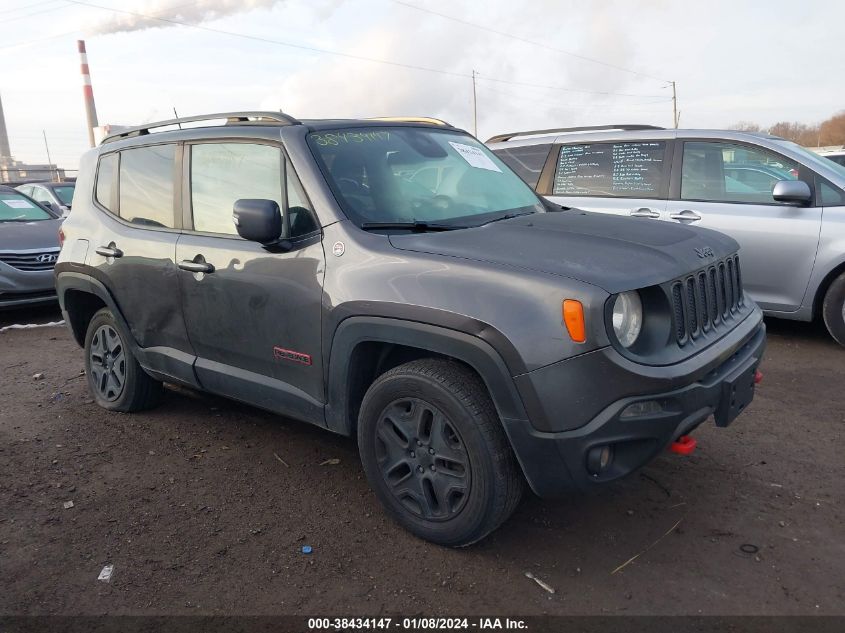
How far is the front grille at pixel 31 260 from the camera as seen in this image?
7.80m

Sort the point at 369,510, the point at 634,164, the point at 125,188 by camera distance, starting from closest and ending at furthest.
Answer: the point at 369,510 → the point at 125,188 → the point at 634,164

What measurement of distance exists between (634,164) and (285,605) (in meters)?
5.27

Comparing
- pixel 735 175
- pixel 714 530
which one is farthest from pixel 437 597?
pixel 735 175

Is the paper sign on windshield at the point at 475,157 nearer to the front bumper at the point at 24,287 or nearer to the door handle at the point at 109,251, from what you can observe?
the door handle at the point at 109,251

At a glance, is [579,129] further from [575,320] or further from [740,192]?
[575,320]

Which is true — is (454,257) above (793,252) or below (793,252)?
above

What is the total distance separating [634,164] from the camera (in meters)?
6.52

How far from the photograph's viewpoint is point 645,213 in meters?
6.30

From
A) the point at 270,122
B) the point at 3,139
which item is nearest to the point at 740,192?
the point at 270,122

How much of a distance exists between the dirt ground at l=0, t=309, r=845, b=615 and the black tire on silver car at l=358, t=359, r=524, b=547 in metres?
0.18

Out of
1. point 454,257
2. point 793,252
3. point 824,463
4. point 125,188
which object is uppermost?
point 125,188

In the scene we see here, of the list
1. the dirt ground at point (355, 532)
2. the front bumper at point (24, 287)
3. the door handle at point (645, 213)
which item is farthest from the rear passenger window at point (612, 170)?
the front bumper at point (24, 287)

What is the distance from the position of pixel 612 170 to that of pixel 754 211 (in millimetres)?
1355

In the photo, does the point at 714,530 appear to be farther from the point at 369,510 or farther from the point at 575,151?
the point at 575,151
